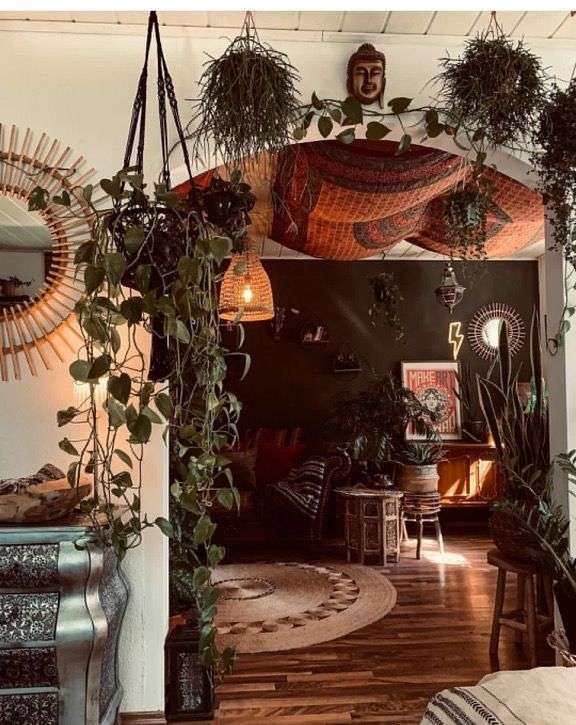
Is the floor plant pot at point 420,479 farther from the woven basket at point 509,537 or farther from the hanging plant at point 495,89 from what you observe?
the hanging plant at point 495,89

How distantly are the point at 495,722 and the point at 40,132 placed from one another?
258 centimetres

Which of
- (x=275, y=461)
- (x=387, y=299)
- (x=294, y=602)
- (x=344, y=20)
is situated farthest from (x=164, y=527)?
(x=387, y=299)

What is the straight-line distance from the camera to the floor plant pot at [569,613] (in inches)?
98.9

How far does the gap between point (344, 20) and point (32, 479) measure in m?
2.16

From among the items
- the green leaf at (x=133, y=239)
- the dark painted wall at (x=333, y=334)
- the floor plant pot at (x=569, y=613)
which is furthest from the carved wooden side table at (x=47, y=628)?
the dark painted wall at (x=333, y=334)

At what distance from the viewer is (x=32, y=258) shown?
264 centimetres

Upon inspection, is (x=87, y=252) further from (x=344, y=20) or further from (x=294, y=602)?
(x=294, y=602)

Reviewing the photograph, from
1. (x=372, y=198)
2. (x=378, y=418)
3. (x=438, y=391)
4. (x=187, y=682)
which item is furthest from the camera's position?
(x=438, y=391)

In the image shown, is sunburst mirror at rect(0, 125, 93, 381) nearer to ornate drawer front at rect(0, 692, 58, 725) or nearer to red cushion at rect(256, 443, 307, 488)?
ornate drawer front at rect(0, 692, 58, 725)

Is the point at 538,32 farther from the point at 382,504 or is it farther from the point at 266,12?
the point at 382,504

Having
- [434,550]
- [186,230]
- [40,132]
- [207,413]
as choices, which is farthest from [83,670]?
[434,550]

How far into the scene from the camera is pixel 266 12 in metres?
2.58

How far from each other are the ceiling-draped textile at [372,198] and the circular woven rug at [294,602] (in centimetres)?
224

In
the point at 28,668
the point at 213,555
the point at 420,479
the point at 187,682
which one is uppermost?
the point at 213,555
